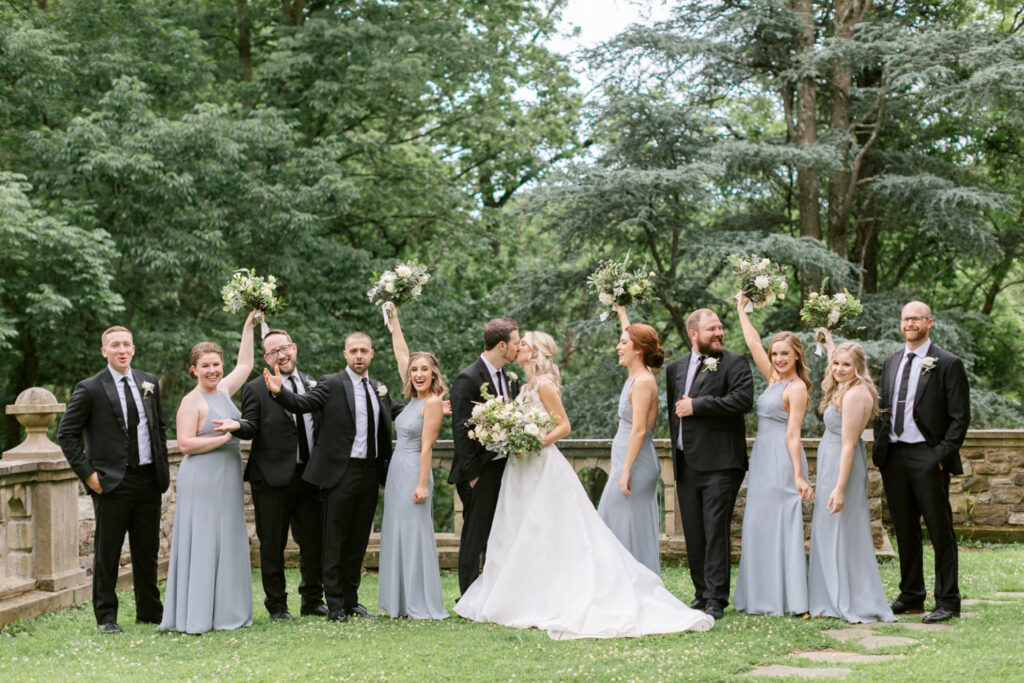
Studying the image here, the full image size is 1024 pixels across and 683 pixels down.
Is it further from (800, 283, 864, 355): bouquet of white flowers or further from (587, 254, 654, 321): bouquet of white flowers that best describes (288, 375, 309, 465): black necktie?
(800, 283, 864, 355): bouquet of white flowers

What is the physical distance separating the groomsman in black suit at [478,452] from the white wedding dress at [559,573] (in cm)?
15

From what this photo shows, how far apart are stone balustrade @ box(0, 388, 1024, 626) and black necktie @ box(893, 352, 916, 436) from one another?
2556 millimetres

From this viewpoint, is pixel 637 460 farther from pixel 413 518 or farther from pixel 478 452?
pixel 413 518

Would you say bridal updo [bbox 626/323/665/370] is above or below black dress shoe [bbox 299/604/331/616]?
above

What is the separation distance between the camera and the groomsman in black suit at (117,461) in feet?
22.1

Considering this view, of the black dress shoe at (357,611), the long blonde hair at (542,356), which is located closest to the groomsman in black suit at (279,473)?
the black dress shoe at (357,611)

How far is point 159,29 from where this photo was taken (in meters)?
16.0

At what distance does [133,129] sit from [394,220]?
5155 mm

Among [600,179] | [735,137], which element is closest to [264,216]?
[600,179]

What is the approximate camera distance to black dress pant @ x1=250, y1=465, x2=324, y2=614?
7.12 m

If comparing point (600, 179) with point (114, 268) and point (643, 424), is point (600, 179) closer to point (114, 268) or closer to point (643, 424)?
point (114, 268)

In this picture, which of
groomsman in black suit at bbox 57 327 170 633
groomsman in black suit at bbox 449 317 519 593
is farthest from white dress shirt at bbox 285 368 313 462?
groomsman in black suit at bbox 449 317 519 593

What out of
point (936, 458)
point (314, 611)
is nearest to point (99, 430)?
point (314, 611)

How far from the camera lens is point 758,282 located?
7312mm
